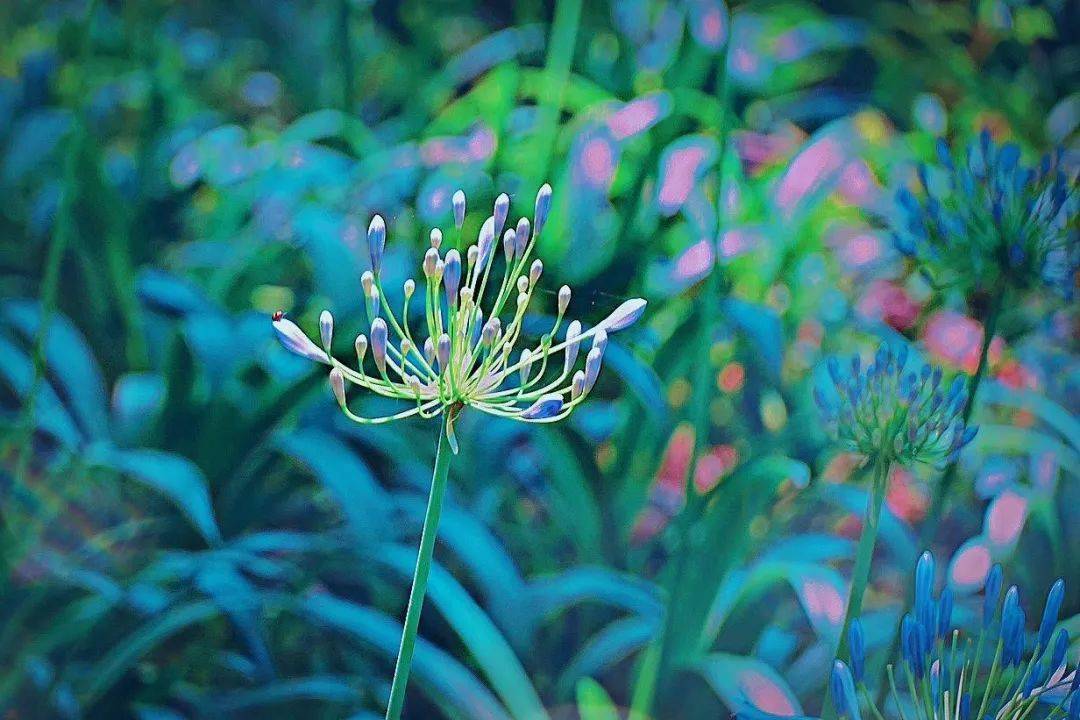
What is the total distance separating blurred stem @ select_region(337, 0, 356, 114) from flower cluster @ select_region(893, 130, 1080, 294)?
21.5 inches

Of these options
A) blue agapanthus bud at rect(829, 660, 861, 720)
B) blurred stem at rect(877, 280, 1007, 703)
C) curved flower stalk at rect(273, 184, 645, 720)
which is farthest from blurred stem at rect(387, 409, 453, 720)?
blurred stem at rect(877, 280, 1007, 703)

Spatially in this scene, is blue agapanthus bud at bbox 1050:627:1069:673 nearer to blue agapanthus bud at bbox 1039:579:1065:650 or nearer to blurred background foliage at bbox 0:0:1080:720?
blue agapanthus bud at bbox 1039:579:1065:650

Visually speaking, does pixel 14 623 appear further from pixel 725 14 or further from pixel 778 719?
pixel 725 14

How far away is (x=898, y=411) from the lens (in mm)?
895

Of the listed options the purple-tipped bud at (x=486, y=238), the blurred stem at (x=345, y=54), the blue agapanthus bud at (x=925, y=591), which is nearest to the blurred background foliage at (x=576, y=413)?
the blurred stem at (x=345, y=54)

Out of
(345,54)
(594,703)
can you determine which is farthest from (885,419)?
(345,54)

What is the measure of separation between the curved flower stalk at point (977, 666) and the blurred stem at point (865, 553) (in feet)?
0.10

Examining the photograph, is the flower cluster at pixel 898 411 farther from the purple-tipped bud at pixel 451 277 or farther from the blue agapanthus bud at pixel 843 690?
the purple-tipped bud at pixel 451 277

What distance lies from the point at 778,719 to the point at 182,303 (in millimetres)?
693

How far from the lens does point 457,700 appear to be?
3.13ft

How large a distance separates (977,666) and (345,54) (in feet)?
2.67

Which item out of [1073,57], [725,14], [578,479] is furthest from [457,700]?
[1073,57]

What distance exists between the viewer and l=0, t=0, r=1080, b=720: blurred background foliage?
940mm

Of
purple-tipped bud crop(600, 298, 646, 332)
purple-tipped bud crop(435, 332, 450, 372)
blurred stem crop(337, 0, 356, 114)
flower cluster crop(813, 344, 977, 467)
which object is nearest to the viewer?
purple-tipped bud crop(435, 332, 450, 372)
